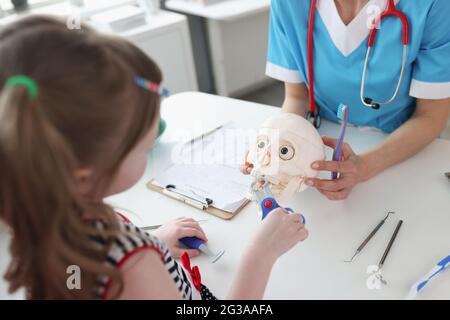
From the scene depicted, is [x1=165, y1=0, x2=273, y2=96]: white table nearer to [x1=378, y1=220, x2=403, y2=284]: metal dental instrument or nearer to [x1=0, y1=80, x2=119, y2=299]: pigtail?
[x1=378, y1=220, x2=403, y2=284]: metal dental instrument

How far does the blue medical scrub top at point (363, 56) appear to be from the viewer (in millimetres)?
853

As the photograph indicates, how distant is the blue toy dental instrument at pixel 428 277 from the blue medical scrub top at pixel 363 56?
418 mm

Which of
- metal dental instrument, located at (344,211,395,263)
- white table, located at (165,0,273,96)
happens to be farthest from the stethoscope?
white table, located at (165,0,273,96)

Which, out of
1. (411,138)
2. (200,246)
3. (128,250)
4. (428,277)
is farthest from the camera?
(411,138)

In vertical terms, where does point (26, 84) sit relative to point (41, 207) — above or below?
above

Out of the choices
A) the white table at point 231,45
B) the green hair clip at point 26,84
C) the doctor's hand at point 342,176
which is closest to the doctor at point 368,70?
the doctor's hand at point 342,176

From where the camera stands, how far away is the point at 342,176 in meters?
0.78

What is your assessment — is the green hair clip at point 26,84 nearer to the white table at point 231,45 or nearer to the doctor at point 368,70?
the doctor at point 368,70

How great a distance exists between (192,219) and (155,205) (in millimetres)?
125

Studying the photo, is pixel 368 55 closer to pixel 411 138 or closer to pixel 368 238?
pixel 411 138

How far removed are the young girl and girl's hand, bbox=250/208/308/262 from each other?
146mm

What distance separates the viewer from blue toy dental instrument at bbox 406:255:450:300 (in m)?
0.60

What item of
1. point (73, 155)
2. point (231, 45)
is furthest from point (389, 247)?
point (231, 45)

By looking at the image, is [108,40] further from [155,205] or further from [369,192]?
[369,192]
